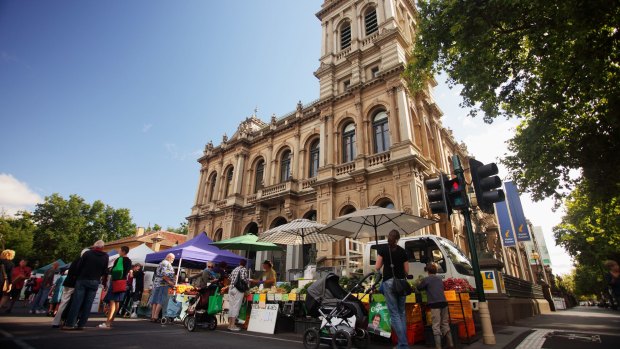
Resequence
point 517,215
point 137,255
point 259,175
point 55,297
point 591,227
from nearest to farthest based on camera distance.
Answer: point 55,297, point 137,255, point 591,227, point 517,215, point 259,175

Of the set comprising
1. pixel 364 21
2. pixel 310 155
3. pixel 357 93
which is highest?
pixel 364 21

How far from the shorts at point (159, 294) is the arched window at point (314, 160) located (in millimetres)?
12300

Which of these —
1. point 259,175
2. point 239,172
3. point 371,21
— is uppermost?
point 371,21

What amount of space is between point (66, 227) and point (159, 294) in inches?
1618

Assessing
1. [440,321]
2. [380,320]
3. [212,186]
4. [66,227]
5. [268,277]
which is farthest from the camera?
[66,227]

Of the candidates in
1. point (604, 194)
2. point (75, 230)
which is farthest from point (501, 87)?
point (75, 230)

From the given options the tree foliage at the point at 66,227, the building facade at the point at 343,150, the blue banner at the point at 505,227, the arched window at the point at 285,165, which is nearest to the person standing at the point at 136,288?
the building facade at the point at 343,150

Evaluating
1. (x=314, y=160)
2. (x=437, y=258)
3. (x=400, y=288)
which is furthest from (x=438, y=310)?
(x=314, y=160)

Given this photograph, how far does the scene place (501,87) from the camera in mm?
10102

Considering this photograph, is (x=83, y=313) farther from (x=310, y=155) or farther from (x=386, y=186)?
(x=310, y=155)

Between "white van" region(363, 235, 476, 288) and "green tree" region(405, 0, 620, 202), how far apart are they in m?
5.30

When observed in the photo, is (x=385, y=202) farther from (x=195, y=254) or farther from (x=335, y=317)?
(x=335, y=317)

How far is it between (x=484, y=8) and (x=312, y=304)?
358 inches

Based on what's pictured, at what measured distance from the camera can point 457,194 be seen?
5.80 meters
